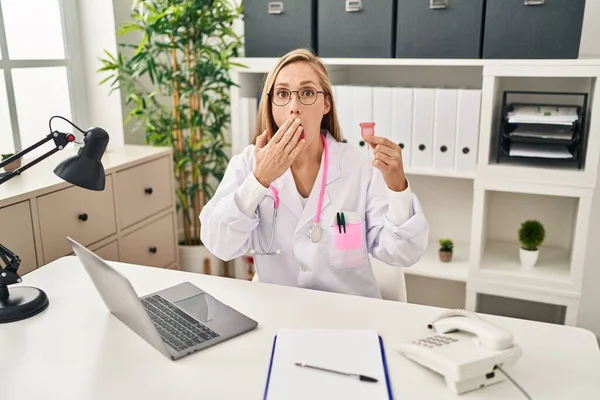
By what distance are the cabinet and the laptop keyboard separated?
704 mm

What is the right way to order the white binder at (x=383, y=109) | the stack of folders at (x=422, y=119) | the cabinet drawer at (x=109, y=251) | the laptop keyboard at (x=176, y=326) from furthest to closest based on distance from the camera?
the white binder at (x=383, y=109) < the stack of folders at (x=422, y=119) < the cabinet drawer at (x=109, y=251) < the laptop keyboard at (x=176, y=326)

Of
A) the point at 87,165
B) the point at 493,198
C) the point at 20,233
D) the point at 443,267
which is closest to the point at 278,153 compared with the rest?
the point at 87,165

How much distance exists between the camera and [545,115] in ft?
7.13

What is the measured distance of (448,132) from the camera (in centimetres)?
231

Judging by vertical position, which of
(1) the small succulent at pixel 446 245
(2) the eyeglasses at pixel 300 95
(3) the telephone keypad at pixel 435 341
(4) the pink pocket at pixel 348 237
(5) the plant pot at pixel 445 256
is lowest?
(5) the plant pot at pixel 445 256

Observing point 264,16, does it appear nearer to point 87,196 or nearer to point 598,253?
point 87,196

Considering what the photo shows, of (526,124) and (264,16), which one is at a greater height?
(264,16)

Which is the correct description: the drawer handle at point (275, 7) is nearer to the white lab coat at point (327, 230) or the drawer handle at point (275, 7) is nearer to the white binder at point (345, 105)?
the white binder at point (345, 105)

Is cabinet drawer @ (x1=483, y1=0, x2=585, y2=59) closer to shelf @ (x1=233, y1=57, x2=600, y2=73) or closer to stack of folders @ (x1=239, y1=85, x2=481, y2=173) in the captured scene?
shelf @ (x1=233, y1=57, x2=600, y2=73)

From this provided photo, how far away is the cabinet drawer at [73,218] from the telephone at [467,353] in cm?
132

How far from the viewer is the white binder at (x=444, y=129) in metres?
2.27

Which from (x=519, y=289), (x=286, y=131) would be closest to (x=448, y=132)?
(x=519, y=289)

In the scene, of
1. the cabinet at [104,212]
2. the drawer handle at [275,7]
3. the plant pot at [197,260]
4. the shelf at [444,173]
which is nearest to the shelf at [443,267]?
the shelf at [444,173]

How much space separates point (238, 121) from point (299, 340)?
65.9 inches
